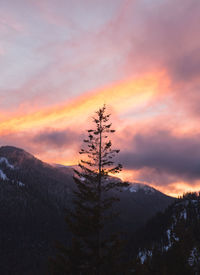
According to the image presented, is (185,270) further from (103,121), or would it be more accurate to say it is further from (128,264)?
(103,121)

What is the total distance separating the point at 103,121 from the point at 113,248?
11.2 meters

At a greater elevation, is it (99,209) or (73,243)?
(99,209)

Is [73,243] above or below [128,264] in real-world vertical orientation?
above

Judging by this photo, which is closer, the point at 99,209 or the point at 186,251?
the point at 99,209

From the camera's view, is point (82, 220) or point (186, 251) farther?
Answer: point (186, 251)

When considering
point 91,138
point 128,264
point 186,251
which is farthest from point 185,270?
point 91,138

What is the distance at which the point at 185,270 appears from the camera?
41594 millimetres

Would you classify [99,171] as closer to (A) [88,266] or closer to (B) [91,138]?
(B) [91,138]

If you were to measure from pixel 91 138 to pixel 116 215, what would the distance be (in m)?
7.19

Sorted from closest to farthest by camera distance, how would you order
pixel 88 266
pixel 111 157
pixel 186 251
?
pixel 88 266, pixel 111 157, pixel 186 251

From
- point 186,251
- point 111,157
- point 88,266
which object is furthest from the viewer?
point 186,251

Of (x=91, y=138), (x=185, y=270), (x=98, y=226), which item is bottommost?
(x=185, y=270)

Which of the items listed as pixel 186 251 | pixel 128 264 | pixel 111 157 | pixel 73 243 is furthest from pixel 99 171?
pixel 186 251

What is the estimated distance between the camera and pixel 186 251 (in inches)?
Answer: 1566
